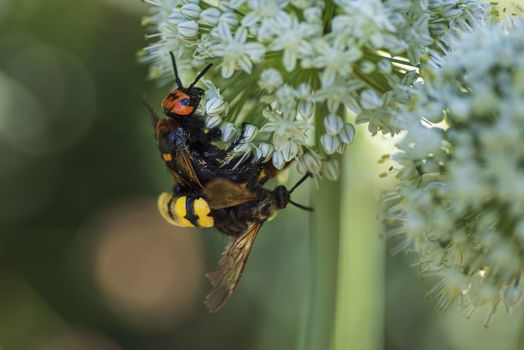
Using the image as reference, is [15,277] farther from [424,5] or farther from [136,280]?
[424,5]

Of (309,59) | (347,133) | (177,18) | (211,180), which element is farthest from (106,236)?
(309,59)

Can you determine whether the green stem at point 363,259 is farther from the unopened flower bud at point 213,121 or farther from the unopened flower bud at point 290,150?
the unopened flower bud at point 213,121

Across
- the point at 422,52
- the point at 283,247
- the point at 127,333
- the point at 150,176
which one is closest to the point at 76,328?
the point at 127,333

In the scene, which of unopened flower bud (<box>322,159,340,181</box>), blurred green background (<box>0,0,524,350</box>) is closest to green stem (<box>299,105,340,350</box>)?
unopened flower bud (<box>322,159,340,181</box>)

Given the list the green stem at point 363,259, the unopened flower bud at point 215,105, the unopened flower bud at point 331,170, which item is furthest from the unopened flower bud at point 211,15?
the green stem at point 363,259

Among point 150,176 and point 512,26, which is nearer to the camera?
point 512,26

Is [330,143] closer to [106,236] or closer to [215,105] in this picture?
[215,105]

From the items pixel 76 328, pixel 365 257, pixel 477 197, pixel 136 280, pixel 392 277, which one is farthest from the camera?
pixel 136 280
